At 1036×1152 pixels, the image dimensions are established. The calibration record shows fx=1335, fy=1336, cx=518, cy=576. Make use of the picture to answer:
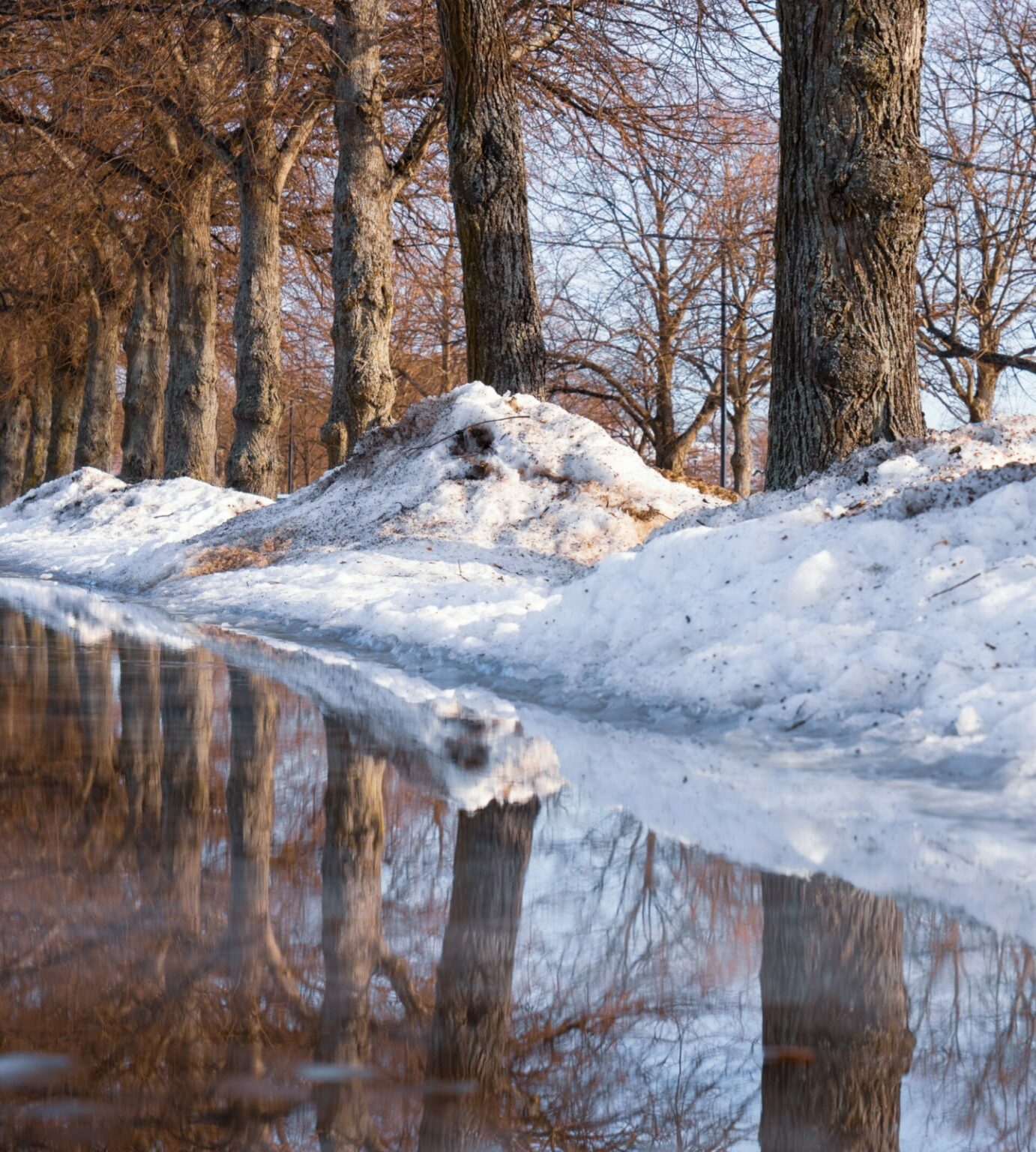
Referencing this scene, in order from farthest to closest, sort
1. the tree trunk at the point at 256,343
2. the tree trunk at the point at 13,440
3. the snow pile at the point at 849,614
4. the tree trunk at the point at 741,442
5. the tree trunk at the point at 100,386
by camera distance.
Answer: the tree trunk at the point at 13,440 < the tree trunk at the point at 741,442 < the tree trunk at the point at 100,386 < the tree trunk at the point at 256,343 < the snow pile at the point at 849,614

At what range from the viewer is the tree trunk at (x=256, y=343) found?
58.9ft

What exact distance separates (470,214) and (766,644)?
8262 millimetres

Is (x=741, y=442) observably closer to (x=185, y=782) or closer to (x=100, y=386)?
(x=100, y=386)

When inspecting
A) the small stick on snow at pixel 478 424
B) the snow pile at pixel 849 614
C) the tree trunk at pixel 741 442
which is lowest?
the snow pile at pixel 849 614

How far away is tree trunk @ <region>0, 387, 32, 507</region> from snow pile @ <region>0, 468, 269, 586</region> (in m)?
15.0

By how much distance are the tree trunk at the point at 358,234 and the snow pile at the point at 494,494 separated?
8.42ft

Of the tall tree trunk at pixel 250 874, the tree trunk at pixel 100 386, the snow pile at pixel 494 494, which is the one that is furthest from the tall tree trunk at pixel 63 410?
the tall tree trunk at pixel 250 874

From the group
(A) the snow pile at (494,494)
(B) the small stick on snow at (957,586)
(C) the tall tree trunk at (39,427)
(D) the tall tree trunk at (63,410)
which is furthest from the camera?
(C) the tall tree trunk at (39,427)

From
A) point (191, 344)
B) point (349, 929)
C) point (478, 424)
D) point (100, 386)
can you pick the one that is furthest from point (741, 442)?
point (349, 929)

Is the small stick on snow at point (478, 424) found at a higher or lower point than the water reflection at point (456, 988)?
higher

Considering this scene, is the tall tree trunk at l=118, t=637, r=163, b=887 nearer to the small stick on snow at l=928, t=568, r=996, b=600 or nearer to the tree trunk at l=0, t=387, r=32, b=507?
the small stick on snow at l=928, t=568, r=996, b=600

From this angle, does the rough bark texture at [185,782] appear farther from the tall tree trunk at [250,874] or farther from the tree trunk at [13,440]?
the tree trunk at [13,440]

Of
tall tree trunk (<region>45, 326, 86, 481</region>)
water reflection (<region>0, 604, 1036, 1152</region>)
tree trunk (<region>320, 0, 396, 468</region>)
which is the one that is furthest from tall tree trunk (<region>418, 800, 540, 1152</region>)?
tall tree trunk (<region>45, 326, 86, 481</region>)

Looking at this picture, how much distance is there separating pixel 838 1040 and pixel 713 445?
46.2m
